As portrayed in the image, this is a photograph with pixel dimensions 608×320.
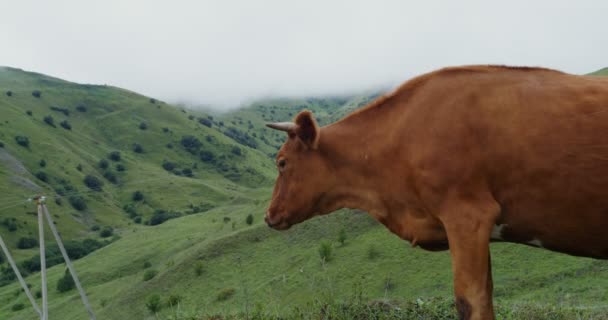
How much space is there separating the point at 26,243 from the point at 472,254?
133486 mm

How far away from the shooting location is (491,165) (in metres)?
4.92

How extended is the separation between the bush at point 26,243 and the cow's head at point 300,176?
130 meters

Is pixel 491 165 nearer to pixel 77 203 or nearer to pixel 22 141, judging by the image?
pixel 77 203

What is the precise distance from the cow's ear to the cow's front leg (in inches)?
87.5

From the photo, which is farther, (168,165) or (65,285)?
(168,165)

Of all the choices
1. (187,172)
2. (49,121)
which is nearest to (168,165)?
(187,172)

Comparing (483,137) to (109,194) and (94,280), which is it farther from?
(109,194)

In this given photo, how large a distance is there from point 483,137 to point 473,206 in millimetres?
691

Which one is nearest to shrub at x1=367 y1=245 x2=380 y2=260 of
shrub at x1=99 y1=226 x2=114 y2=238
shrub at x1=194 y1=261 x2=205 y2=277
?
shrub at x1=194 y1=261 x2=205 y2=277

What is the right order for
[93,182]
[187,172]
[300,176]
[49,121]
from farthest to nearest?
1. [187,172]
2. [49,121]
3. [93,182]
4. [300,176]

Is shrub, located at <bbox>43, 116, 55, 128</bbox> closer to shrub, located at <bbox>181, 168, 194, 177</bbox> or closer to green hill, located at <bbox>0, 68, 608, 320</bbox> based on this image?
green hill, located at <bbox>0, 68, 608, 320</bbox>

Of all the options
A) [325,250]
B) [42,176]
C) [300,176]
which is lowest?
[42,176]

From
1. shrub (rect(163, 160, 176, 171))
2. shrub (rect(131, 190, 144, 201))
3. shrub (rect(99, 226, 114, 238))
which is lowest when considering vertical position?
shrub (rect(131, 190, 144, 201))

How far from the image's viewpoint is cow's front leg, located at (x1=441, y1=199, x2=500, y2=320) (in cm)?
474
